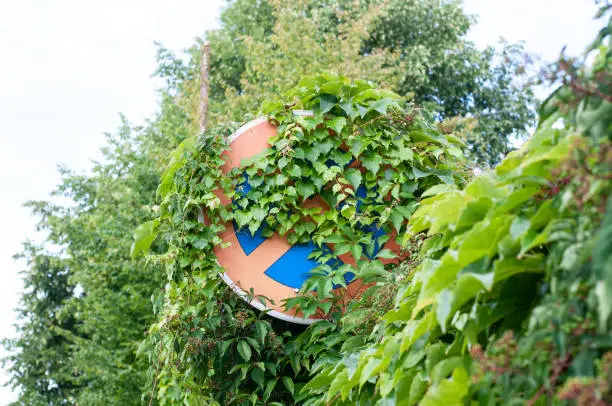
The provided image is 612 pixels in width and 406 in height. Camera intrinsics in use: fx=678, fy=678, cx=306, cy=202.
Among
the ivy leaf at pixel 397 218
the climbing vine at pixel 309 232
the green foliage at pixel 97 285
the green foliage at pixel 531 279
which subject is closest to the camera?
the green foliage at pixel 531 279

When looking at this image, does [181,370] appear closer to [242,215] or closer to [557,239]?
[242,215]

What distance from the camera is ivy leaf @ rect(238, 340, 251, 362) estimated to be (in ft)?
12.1

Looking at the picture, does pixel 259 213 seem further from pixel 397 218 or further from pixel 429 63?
pixel 429 63

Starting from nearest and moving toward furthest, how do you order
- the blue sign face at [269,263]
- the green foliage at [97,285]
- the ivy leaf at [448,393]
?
1. the ivy leaf at [448,393]
2. the blue sign face at [269,263]
3. the green foliage at [97,285]

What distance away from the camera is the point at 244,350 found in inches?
146

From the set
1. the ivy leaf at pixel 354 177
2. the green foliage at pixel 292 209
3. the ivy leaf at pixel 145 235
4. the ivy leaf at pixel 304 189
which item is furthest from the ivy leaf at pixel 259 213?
the ivy leaf at pixel 145 235

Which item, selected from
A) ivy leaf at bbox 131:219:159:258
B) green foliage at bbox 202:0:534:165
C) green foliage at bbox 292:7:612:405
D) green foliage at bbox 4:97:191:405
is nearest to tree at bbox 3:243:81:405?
green foliage at bbox 4:97:191:405

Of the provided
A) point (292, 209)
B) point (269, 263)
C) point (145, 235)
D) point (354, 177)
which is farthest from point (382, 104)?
point (145, 235)

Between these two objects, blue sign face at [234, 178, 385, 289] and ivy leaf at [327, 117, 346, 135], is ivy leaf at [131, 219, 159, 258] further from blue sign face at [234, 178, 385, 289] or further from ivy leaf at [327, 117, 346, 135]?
ivy leaf at [327, 117, 346, 135]

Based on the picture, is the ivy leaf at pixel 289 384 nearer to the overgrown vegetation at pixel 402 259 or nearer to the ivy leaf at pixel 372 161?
the overgrown vegetation at pixel 402 259

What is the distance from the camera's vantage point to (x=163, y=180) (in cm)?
407

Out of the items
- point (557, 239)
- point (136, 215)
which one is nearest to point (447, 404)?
point (557, 239)

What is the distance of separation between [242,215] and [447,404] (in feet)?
7.54

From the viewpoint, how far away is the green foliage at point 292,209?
374cm
